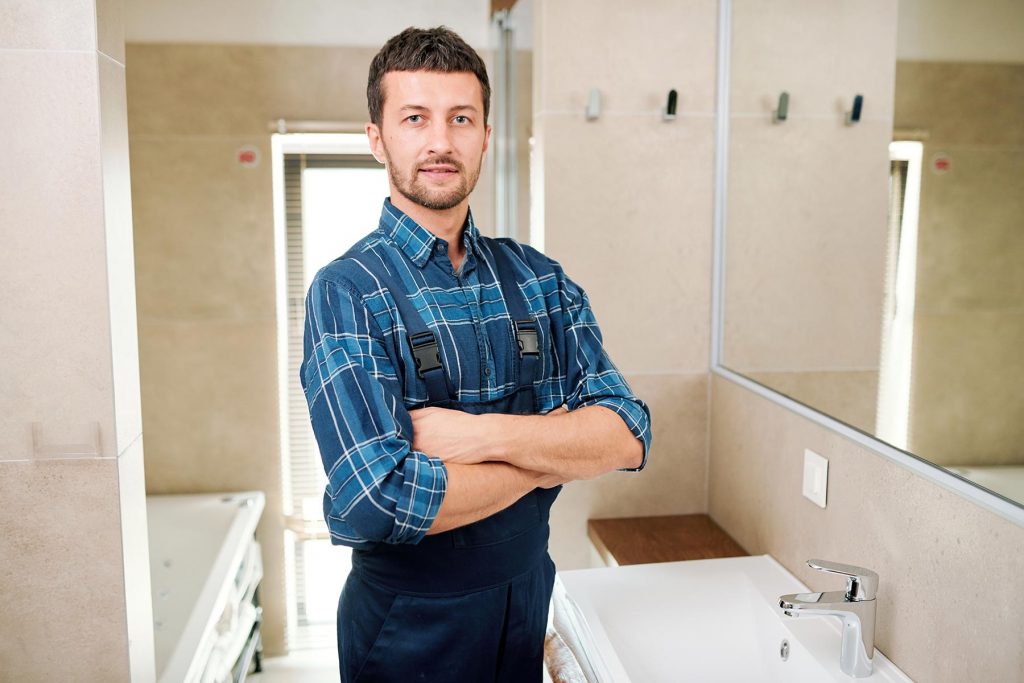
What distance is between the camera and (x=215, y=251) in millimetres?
3012

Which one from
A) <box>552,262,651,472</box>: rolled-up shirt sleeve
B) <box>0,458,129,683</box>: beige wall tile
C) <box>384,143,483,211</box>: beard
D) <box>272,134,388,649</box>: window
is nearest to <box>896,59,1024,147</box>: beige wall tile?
<box>552,262,651,472</box>: rolled-up shirt sleeve

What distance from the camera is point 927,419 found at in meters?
1.24

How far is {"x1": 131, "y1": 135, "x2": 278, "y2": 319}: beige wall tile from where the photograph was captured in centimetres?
297

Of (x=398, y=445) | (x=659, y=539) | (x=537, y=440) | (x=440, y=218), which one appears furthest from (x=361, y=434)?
(x=659, y=539)

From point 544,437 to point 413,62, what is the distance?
0.58 meters

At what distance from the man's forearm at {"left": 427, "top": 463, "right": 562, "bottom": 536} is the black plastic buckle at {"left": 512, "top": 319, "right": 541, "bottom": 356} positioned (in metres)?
0.19

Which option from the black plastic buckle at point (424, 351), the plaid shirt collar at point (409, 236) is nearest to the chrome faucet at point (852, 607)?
the black plastic buckle at point (424, 351)

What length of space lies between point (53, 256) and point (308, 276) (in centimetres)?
166

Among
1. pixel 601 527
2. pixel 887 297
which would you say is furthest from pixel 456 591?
pixel 601 527

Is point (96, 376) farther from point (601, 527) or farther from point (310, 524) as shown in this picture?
point (310, 524)

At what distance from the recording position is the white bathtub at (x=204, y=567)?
7.50ft

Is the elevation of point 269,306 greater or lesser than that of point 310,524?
greater

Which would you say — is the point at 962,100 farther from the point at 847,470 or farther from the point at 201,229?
the point at 201,229

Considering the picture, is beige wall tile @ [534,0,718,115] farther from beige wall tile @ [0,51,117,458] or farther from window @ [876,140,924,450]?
beige wall tile @ [0,51,117,458]
